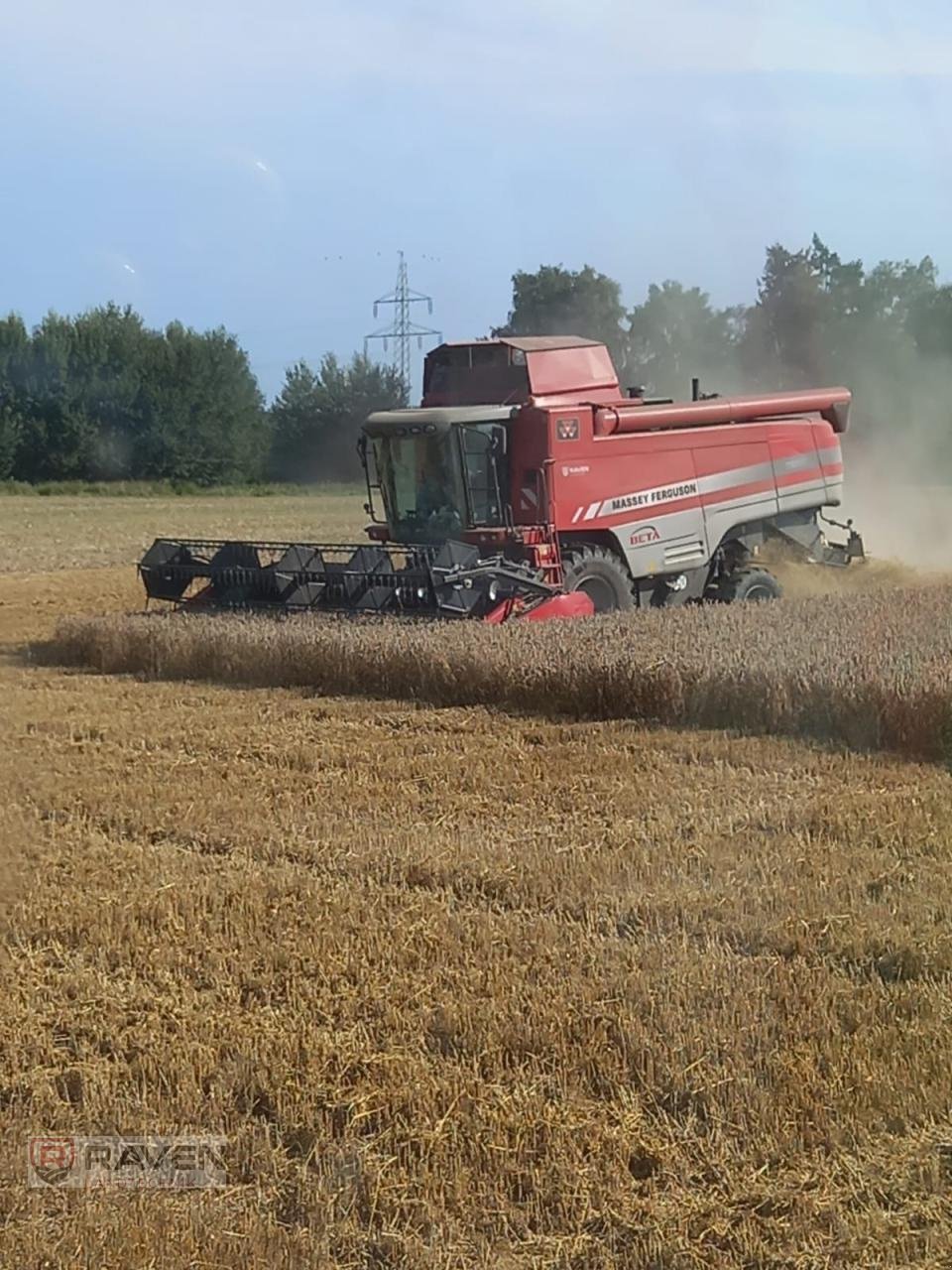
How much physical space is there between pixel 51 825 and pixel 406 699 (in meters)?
3.56

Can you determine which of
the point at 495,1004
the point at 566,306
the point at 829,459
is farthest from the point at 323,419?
the point at 495,1004

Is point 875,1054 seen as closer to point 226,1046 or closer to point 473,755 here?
point 226,1046

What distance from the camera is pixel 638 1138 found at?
11.0ft

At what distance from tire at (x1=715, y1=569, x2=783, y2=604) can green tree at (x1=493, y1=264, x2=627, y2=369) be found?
11.3m

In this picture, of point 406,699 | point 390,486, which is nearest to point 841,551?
point 390,486

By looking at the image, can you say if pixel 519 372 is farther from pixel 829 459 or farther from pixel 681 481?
pixel 829 459

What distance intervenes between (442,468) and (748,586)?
318 cm

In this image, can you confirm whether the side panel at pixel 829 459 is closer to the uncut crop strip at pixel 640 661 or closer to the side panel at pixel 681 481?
the side panel at pixel 681 481

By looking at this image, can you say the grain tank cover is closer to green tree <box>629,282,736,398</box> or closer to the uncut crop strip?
the uncut crop strip

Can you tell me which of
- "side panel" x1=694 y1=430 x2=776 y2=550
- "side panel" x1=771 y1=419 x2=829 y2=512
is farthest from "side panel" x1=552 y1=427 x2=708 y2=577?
"side panel" x1=771 y1=419 x2=829 y2=512

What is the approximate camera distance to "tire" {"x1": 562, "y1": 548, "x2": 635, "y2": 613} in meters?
12.0

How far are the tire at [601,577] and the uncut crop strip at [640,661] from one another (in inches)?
28.9

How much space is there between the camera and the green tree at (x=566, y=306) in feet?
82.5

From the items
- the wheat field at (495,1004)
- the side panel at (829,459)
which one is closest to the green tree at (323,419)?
the side panel at (829,459)
